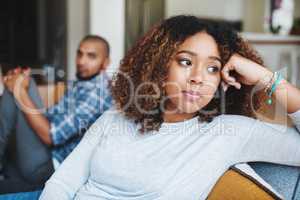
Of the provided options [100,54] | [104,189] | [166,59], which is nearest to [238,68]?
[166,59]

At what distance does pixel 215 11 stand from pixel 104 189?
500 centimetres

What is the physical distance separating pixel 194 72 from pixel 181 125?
0.51 feet

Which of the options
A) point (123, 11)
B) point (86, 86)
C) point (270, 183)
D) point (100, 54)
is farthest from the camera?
point (123, 11)

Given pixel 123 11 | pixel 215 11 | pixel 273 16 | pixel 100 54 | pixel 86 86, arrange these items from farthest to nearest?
pixel 215 11, pixel 273 16, pixel 123 11, pixel 100 54, pixel 86 86

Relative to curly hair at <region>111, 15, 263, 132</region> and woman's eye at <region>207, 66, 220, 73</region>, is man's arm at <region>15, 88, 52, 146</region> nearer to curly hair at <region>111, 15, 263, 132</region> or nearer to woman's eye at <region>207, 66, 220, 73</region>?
curly hair at <region>111, 15, 263, 132</region>

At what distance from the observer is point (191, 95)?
106cm

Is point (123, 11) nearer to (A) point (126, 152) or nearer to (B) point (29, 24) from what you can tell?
(A) point (126, 152)

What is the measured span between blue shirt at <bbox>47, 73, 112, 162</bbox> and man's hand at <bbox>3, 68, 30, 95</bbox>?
0.21 metres

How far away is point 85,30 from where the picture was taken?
356 cm

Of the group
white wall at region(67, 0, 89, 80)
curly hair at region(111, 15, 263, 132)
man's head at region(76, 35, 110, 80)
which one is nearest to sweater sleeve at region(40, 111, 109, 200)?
curly hair at region(111, 15, 263, 132)

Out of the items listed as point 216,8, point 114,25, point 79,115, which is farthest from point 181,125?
point 216,8

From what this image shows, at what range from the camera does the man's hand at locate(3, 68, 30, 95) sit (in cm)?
181

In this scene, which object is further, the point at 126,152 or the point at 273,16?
the point at 273,16

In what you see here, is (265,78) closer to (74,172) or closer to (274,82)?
(274,82)
